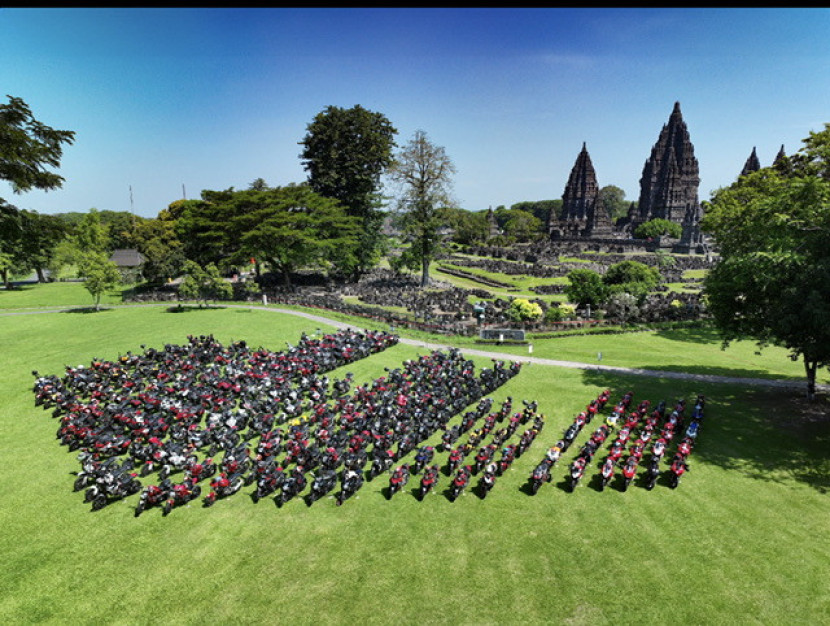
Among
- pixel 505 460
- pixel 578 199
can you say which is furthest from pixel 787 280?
pixel 578 199

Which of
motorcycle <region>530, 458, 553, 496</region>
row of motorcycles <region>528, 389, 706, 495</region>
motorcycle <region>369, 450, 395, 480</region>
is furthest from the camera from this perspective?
Answer: motorcycle <region>369, 450, 395, 480</region>

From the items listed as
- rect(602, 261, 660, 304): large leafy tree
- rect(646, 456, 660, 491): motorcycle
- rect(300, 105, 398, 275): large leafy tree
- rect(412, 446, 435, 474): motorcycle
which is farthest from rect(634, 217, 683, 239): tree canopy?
rect(412, 446, 435, 474): motorcycle

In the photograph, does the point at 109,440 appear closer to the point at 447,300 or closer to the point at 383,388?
the point at 383,388

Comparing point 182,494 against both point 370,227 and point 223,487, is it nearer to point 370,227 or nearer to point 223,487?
point 223,487

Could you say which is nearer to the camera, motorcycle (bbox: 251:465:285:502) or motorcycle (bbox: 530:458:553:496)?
motorcycle (bbox: 251:465:285:502)

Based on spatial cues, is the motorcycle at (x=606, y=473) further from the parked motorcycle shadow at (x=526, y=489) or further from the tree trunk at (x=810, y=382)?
the tree trunk at (x=810, y=382)

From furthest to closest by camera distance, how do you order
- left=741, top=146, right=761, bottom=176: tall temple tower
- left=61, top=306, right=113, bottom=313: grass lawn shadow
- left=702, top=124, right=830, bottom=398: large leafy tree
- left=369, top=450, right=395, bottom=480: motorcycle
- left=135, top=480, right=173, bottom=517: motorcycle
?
left=741, top=146, right=761, bottom=176: tall temple tower
left=61, top=306, right=113, bottom=313: grass lawn shadow
left=702, top=124, right=830, bottom=398: large leafy tree
left=369, top=450, right=395, bottom=480: motorcycle
left=135, top=480, right=173, bottom=517: motorcycle

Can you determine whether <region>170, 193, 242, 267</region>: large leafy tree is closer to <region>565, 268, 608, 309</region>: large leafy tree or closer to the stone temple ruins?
<region>565, 268, 608, 309</region>: large leafy tree

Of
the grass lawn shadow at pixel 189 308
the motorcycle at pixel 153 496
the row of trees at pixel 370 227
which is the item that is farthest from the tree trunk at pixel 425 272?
the motorcycle at pixel 153 496
